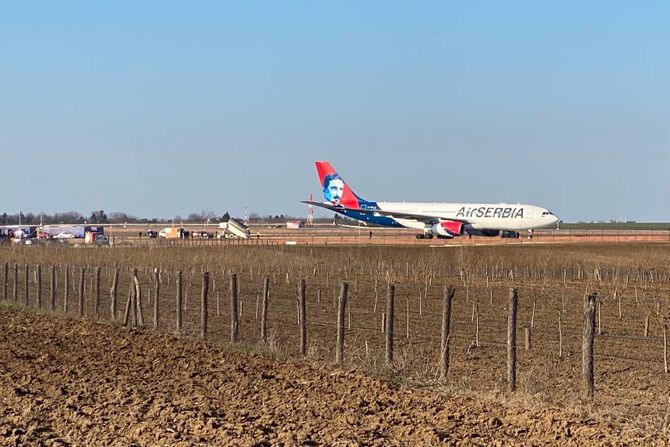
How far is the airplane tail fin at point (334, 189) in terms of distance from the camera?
8475cm

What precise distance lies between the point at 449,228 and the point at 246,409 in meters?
65.2

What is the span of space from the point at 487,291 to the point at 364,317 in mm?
10088

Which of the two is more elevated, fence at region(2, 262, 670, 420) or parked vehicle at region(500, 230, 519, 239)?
parked vehicle at region(500, 230, 519, 239)

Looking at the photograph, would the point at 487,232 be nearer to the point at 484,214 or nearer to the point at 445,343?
the point at 484,214

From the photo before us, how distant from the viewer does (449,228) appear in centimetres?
7531

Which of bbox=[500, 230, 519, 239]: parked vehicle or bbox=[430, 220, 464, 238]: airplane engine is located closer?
bbox=[430, 220, 464, 238]: airplane engine

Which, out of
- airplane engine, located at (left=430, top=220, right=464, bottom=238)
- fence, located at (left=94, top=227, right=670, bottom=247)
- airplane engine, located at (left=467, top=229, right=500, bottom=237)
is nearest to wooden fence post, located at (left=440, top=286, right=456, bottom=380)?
fence, located at (left=94, top=227, right=670, bottom=247)

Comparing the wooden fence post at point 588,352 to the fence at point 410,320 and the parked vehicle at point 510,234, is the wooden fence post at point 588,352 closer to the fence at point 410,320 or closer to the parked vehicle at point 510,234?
the fence at point 410,320

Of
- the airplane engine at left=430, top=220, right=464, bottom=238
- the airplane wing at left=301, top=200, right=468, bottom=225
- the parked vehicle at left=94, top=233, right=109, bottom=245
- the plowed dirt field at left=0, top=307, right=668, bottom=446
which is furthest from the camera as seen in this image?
the airplane wing at left=301, top=200, right=468, bottom=225

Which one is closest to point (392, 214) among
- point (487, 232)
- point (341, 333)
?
point (487, 232)

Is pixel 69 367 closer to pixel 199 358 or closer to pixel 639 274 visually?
pixel 199 358

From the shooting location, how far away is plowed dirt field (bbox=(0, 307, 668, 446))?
9242 millimetres

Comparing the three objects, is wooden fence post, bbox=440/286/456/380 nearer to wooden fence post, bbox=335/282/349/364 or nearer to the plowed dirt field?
the plowed dirt field

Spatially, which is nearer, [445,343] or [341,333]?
[445,343]
